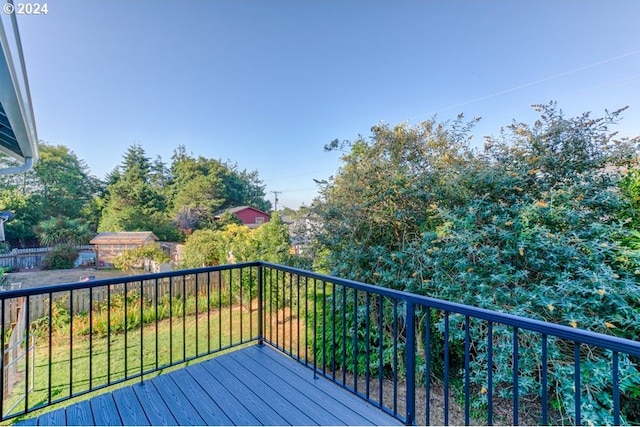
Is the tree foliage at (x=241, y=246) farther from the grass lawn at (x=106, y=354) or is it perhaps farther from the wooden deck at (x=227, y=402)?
the wooden deck at (x=227, y=402)

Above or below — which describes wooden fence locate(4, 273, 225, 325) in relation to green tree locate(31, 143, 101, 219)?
below

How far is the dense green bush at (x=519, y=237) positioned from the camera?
2430 millimetres

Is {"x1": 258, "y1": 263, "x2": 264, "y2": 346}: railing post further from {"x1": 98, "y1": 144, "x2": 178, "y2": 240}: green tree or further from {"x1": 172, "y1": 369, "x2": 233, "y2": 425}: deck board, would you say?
{"x1": 98, "y1": 144, "x2": 178, "y2": 240}: green tree

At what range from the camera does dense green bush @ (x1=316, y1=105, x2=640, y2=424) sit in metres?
2.43

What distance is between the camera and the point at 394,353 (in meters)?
1.77

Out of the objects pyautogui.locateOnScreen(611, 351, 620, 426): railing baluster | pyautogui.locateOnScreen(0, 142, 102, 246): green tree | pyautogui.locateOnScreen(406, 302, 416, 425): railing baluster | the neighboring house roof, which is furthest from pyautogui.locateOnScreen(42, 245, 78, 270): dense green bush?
pyautogui.locateOnScreen(611, 351, 620, 426): railing baluster

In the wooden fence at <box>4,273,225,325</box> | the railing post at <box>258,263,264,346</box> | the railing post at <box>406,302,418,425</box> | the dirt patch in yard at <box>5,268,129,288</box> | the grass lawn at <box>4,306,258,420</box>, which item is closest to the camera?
the railing post at <box>406,302,418,425</box>

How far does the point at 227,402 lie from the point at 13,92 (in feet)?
7.85

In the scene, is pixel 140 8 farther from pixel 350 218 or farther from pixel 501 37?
pixel 501 37

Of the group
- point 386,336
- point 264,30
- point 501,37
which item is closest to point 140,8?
point 264,30

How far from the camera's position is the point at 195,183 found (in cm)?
2003

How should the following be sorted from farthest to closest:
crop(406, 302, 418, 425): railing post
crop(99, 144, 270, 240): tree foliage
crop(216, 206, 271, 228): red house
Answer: crop(216, 206, 271, 228): red house → crop(99, 144, 270, 240): tree foliage → crop(406, 302, 418, 425): railing post

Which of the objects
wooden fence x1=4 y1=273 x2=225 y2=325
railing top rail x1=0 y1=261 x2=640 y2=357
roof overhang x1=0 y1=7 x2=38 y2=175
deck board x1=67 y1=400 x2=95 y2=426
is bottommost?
wooden fence x1=4 y1=273 x2=225 y2=325

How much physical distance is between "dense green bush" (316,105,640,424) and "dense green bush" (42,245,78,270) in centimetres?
1394
